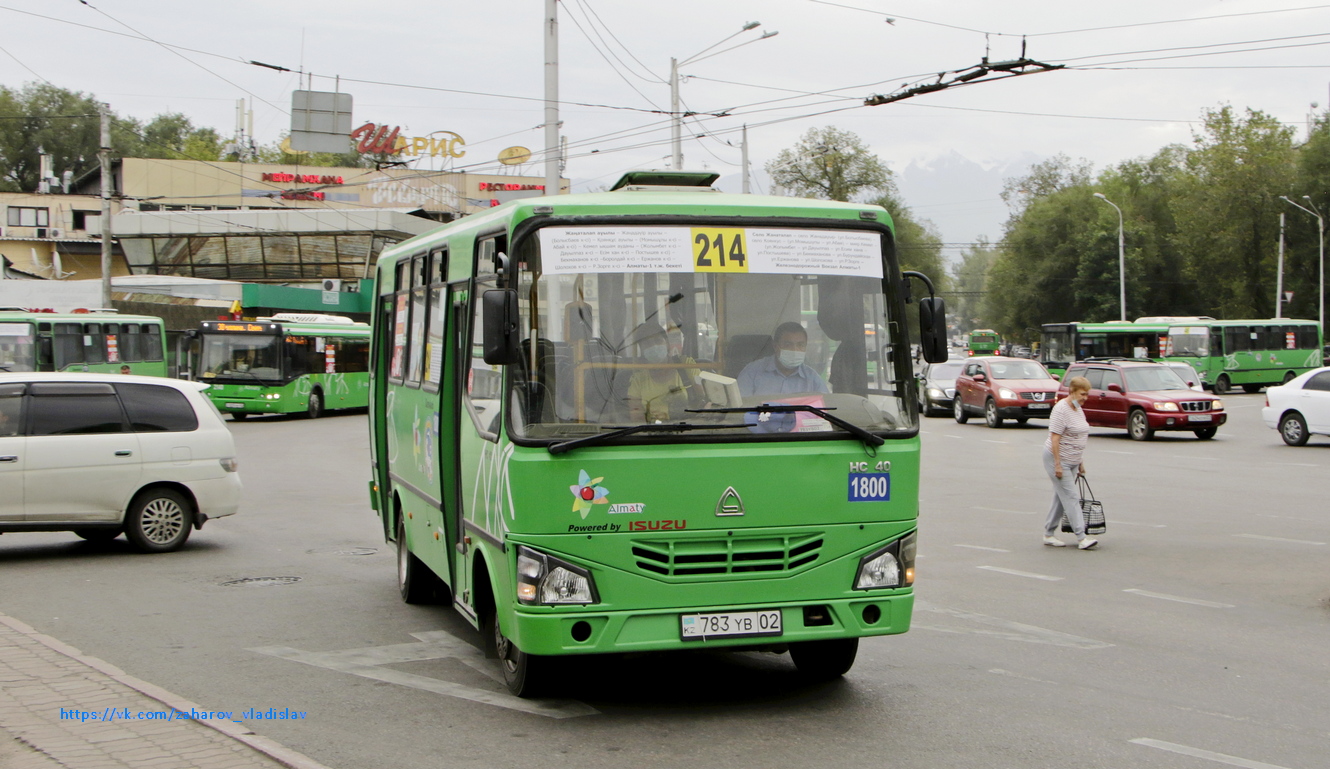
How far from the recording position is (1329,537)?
13.4m

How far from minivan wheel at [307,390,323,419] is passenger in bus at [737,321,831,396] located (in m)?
32.9

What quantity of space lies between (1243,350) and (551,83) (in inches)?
1424

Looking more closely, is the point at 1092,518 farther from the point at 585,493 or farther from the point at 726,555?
the point at 585,493

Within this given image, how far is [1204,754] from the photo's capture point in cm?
580

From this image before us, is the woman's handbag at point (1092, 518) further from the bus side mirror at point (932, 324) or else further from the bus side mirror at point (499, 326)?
the bus side mirror at point (499, 326)

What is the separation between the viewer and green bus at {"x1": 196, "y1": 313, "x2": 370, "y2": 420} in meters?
35.7

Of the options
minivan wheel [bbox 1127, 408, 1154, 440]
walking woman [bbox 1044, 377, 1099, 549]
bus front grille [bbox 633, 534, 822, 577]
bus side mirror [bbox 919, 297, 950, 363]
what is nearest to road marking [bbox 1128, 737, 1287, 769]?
bus front grille [bbox 633, 534, 822, 577]

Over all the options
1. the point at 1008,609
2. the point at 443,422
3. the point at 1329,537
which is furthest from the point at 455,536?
the point at 1329,537

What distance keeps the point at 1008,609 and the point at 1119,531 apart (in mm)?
5136

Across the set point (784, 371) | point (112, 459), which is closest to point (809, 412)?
point (784, 371)

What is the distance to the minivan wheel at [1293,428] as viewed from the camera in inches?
990

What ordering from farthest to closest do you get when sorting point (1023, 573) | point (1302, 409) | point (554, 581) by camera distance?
point (1302, 409), point (1023, 573), point (554, 581)

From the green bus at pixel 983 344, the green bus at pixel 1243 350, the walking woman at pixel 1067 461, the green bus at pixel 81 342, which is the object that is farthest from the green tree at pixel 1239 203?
the walking woman at pixel 1067 461

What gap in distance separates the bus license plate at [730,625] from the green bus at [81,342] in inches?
986
